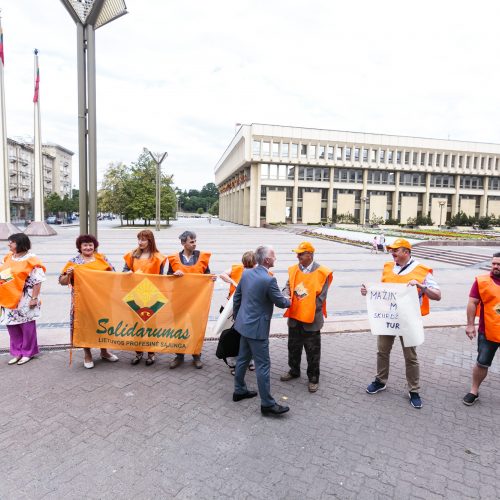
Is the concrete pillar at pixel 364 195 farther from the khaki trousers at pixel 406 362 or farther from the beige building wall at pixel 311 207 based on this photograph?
the khaki trousers at pixel 406 362

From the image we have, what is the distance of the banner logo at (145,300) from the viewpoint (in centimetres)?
516

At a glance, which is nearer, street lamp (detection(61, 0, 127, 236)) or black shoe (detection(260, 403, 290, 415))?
black shoe (detection(260, 403, 290, 415))

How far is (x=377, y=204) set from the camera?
65.6m

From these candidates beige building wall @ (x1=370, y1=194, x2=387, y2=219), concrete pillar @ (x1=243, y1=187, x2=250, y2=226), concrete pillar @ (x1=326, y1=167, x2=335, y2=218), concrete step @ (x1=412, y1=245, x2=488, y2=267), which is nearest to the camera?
concrete step @ (x1=412, y1=245, x2=488, y2=267)

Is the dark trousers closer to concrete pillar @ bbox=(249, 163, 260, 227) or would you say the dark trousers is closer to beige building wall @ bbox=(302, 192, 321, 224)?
concrete pillar @ bbox=(249, 163, 260, 227)

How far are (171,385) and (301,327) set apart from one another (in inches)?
69.4

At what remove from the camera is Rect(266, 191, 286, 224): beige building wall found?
60.8m

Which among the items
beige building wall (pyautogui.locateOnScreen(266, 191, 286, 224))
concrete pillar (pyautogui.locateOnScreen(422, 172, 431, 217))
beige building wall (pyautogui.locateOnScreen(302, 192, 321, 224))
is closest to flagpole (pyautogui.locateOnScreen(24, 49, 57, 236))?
beige building wall (pyautogui.locateOnScreen(266, 191, 286, 224))

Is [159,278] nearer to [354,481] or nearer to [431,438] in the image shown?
[354,481]

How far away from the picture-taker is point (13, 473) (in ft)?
9.93

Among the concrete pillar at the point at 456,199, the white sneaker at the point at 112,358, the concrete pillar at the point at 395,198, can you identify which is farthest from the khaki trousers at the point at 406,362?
the concrete pillar at the point at 456,199

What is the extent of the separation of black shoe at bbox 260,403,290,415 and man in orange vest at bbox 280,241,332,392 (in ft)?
2.20

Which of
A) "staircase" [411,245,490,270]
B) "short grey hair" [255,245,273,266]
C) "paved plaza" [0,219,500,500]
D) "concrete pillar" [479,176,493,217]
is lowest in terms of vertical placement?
"paved plaza" [0,219,500,500]

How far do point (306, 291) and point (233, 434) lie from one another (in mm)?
1744
